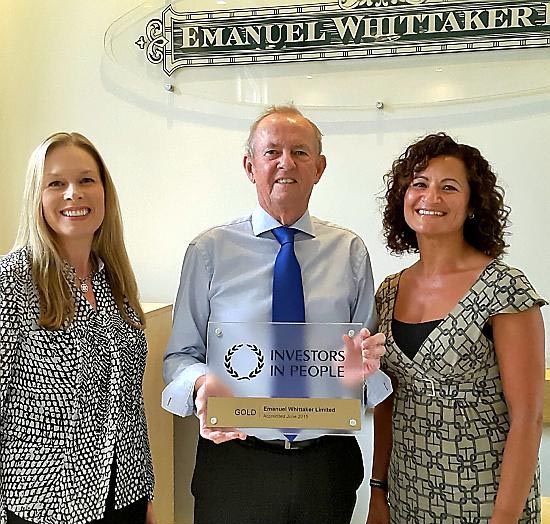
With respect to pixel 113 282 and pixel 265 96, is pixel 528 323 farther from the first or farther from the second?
pixel 265 96

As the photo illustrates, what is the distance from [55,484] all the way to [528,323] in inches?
42.1

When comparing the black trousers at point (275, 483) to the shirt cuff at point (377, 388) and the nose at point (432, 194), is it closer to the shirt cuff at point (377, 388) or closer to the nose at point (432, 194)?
the shirt cuff at point (377, 388)

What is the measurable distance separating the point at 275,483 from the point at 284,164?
75 cm

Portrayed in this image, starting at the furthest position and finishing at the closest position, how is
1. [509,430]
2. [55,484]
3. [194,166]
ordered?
[194,166], [509,430], [55,484]

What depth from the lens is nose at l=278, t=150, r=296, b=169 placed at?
1.62m

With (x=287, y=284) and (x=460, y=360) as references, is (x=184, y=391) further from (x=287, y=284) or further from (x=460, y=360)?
(x=460, y=360)

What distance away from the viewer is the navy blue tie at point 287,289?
160 cm

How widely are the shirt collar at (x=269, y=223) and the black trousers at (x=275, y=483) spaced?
0.51m

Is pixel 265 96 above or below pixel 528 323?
above

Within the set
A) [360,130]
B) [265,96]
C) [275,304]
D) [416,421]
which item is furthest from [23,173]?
[416,421]

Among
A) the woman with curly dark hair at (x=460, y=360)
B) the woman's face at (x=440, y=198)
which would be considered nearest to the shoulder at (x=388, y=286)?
the woman with curly dark hair at (x=460, y=360)

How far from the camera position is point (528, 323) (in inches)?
58.7

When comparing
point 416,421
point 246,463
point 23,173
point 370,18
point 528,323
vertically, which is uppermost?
point 370,18

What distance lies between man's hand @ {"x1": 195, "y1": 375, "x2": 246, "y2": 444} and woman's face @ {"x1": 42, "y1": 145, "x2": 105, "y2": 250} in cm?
44
